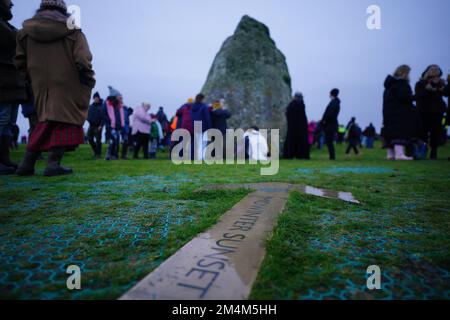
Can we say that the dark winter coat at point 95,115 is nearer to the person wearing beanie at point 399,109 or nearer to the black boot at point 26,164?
the black boot at point 26,164

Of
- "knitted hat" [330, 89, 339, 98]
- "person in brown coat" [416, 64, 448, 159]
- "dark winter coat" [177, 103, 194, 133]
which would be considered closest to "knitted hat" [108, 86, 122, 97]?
"dark winter coat" [177, 103, 194, 133]

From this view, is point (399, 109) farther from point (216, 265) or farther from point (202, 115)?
point (216, 265)

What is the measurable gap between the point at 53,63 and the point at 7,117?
106 centimetres

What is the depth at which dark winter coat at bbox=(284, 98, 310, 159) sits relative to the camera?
877 centimetres

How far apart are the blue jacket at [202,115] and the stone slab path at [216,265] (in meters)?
6.32

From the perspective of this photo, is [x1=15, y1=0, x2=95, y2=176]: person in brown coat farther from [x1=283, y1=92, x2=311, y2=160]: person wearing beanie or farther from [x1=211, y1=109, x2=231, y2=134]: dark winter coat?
[x1=283, y1=92, x2=311, y2=160]: person wearing beanie

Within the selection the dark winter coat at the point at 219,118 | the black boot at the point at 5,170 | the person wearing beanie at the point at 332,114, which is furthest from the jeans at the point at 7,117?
the person wearing beanie at the point at 332,114

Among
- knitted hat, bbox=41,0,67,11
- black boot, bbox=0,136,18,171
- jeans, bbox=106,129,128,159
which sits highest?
knitted hat, bbox=41,0,67,11

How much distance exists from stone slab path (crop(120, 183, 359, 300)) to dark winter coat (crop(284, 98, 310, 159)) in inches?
292

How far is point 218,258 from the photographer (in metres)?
1.19

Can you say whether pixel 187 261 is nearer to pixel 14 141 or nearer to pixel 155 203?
pixel 155 203

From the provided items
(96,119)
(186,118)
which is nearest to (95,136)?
(96,119)

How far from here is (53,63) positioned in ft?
11.3
